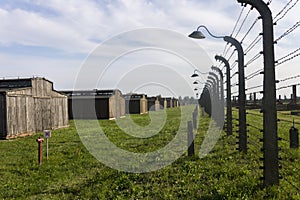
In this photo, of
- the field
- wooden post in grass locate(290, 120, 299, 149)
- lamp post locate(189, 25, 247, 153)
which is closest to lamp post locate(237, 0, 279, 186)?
the field

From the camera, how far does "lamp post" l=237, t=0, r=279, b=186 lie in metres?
6.19

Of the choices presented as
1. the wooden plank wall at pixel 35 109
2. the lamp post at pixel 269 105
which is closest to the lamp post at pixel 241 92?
the lamp post at pixel 269 105

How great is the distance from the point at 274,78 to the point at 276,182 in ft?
5.95

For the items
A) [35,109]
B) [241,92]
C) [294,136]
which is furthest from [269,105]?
[35,109]

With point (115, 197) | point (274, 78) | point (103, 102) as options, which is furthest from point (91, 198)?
point (103, 102)

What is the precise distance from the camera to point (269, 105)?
621cm

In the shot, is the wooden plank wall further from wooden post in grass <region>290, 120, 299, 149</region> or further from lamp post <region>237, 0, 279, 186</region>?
lamp post <region>237, 0, 279, 186</region>

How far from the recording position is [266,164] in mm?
6297

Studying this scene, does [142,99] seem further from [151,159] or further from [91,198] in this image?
[91,198]

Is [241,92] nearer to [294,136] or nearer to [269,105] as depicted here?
[294,136]

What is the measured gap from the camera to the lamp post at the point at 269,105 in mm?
6191

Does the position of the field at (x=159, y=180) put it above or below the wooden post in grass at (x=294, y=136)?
below

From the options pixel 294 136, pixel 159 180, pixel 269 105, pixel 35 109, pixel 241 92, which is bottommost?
pixel 159 180

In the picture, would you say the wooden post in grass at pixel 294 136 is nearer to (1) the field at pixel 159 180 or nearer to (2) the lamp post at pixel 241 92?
(1) the field at pixel 159 180
